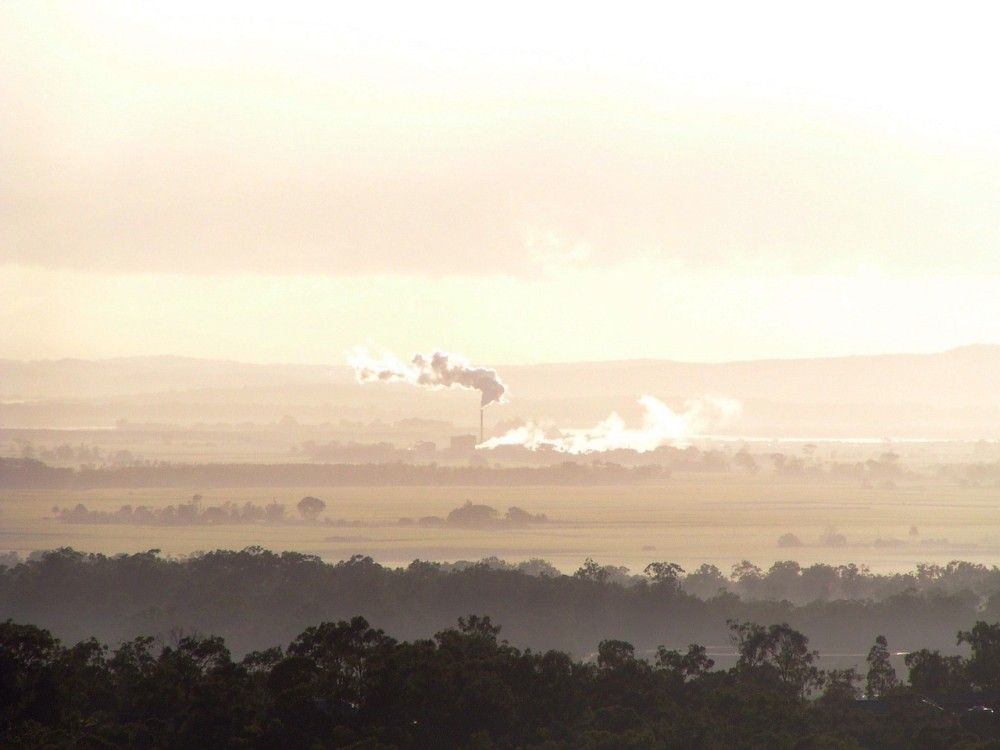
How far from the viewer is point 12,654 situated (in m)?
68.2

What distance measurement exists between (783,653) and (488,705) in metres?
28.3

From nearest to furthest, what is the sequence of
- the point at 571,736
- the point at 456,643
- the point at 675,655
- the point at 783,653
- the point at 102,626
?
the point at 571,736, the point at 456,643, the point at 675,655, the point at 783,653, the point at 102,626

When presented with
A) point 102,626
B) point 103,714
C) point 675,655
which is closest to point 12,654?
point 103,714

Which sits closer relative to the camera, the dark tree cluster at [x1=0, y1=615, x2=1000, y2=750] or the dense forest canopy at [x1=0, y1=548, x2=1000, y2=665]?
the dark tree cluster at [x1=0, y1=615, x2=1000, y2=750]

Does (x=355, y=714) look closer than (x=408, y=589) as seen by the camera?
Yes

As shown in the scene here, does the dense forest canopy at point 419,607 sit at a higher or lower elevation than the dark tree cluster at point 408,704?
lower

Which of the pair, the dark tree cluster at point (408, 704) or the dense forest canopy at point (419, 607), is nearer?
the dark tree cluster at point (408, 704)

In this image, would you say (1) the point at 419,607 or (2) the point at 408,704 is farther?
(1) the point at 419,607

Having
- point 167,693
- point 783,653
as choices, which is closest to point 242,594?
point 783,653

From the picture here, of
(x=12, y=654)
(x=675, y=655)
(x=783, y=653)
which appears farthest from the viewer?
(x=783, y=653)

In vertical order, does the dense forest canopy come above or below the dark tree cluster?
below

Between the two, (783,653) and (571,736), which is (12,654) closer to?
(571,736)

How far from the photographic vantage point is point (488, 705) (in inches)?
2896

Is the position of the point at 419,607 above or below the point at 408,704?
below
